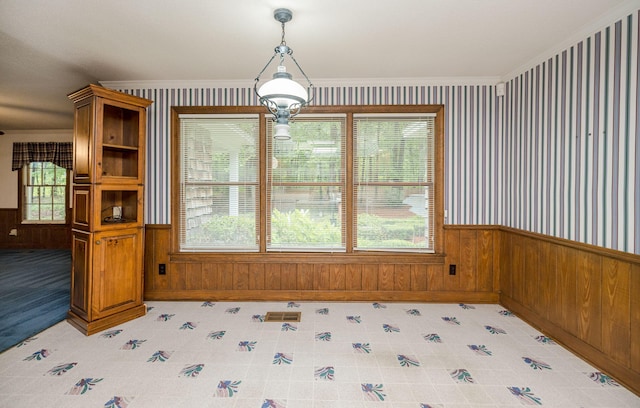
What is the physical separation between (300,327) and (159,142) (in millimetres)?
2710

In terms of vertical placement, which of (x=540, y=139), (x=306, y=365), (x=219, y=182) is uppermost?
(x=540, y=139)

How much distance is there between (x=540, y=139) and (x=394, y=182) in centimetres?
149

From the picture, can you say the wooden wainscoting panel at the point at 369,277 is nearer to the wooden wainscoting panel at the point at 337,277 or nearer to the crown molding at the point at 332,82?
the wooden wainscoting panel at the point at 337,277

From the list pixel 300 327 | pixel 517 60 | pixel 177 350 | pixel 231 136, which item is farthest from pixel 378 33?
pixel 177 350

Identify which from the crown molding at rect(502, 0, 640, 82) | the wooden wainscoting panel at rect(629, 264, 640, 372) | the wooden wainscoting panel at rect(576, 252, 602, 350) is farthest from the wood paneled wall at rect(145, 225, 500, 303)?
the crown molding at rect(502, 0, 640, 82)

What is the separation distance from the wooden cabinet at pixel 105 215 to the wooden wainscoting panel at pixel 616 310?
162 inches

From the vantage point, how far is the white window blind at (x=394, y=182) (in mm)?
3814

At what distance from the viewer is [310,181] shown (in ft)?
12.7

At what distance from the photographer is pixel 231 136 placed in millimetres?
3879

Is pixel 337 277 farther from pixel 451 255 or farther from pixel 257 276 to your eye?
pixel 451 255

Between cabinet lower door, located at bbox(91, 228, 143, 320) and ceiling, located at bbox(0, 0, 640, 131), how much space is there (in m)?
1.76

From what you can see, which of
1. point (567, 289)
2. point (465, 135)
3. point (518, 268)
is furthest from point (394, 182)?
point (567, 289)

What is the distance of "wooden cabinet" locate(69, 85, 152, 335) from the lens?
2967 millimetres

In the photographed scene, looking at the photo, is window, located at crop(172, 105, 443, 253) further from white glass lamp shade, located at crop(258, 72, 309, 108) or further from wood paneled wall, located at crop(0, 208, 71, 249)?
wood paneled wall, located at crop(0, 208, 71, 249)
